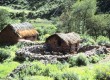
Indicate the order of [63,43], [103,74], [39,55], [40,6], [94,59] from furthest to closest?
[40,6], [63,43], [39,55], [94,59], [103,74]

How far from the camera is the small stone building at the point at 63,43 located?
46.7 m

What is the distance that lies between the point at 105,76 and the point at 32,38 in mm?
39530

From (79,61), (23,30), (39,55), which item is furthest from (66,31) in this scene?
(79,61)

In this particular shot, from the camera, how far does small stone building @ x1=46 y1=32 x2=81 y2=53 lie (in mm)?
46684

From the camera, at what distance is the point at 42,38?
71438 mm

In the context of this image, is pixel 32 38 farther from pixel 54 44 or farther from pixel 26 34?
pixel 54 44

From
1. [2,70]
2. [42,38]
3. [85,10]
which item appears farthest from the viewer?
[85,10]

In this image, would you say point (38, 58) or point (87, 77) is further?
point (38, 58)

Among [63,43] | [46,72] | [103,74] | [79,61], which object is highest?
[103,74]

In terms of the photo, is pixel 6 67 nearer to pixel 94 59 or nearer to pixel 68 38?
pixel 94 59

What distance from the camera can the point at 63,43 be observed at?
46562mm

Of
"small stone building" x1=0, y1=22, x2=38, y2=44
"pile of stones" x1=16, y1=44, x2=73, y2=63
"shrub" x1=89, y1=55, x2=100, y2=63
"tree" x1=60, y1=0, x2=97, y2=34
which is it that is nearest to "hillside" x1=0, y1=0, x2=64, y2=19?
"tree" x1=60, y1=0, x2=97, y2=34

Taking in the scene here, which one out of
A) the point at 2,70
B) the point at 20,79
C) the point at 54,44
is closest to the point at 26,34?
the point at 54,44

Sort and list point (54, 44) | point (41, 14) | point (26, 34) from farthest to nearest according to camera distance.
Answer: point (41, 14) < point (26, 34) < point (54, 44)
